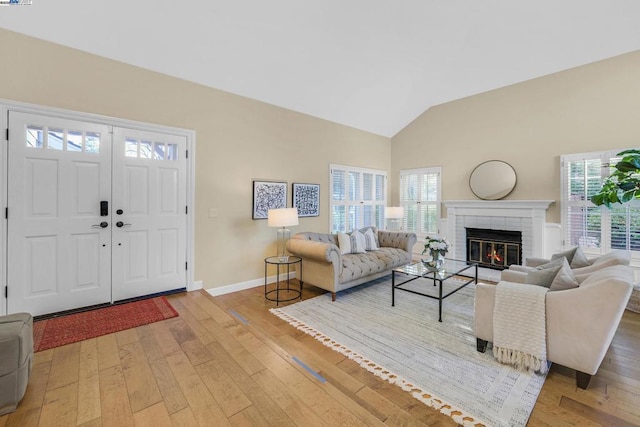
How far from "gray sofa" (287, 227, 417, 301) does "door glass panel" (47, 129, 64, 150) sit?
111 inches

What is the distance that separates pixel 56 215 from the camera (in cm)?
277

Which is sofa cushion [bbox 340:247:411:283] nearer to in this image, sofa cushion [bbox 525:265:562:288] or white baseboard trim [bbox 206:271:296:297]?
white baseboard trim [bbox 206:271:296:297]

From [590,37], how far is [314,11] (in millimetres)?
3852

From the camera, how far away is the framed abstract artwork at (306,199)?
4.69 meters

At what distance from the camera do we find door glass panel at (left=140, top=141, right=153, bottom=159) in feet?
10.6

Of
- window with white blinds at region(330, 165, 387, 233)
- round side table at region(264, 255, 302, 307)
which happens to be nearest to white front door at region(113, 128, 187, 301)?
round side table at region(264, 255, 302, 307)

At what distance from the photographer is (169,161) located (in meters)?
3.41

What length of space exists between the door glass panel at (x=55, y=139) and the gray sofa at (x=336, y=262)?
2.81 meters

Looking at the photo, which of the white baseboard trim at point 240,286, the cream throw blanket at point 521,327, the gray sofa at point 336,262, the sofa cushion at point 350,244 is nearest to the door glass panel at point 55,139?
the white baseboard trim at point 240,286

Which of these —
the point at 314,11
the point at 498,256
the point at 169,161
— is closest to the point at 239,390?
the point at 169,161

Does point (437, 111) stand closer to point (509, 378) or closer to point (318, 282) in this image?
point (318, 282)

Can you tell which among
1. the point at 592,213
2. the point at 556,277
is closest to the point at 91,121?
the point at 556,277

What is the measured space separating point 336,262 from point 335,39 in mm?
2974

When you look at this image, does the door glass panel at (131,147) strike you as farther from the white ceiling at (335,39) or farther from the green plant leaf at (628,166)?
the green plant leaf at (628,166)
